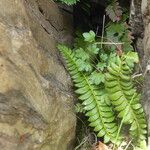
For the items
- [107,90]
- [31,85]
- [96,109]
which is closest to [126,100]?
[107,90]

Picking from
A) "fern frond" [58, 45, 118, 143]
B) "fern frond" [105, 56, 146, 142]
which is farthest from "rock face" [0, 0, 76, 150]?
"fern frond" [105, 56, 146, 142]

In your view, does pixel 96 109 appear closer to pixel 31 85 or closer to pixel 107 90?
pixel 107 90

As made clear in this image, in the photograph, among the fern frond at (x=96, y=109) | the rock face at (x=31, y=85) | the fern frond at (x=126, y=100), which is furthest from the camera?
the fern frond at (x=96, y=109)

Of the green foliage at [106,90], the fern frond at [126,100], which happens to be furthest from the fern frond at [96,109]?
the fern frond at [126,100]

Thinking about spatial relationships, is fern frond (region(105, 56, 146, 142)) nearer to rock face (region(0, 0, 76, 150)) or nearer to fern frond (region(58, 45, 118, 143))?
fern frond (region(58, 45, 118, 143))

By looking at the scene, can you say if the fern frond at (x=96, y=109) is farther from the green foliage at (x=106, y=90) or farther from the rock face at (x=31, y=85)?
the rock face at (x=31, y=85)

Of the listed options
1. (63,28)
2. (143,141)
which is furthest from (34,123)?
(63,28)
